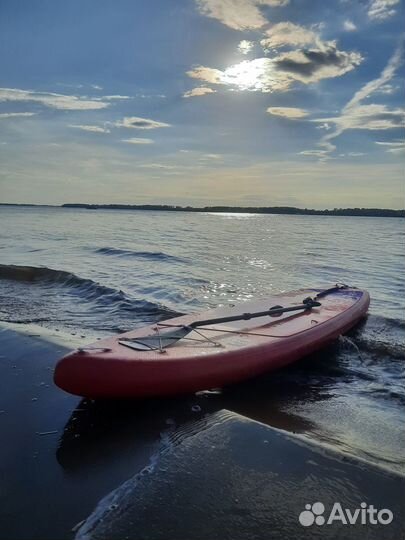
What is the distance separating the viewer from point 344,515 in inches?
109

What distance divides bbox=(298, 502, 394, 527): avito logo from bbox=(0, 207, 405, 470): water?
2.70 ft

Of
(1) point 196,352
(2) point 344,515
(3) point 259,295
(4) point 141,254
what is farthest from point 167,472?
(4) point 141,254

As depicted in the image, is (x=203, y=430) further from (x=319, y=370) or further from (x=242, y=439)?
(x=319, y=370)

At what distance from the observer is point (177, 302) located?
978 centimetres

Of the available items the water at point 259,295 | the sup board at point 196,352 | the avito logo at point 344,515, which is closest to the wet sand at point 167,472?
the avito logo at point 344,515

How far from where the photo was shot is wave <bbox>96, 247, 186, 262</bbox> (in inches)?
665

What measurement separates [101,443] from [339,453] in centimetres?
191

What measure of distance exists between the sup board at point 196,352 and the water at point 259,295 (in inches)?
10.6

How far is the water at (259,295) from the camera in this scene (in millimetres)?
4453

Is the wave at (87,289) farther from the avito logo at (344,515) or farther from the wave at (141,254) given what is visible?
the avito logo at (344,515)

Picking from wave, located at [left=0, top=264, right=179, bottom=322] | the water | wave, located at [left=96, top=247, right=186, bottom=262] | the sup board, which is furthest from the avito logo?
wave, located at [left=96, top=247, right=186, bottom=262]

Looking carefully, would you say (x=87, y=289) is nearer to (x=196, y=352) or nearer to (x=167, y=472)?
(x=196, y=352)

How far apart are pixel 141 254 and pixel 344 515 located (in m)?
15.8

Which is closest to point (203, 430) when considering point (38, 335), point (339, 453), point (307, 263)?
point (339, 453)
